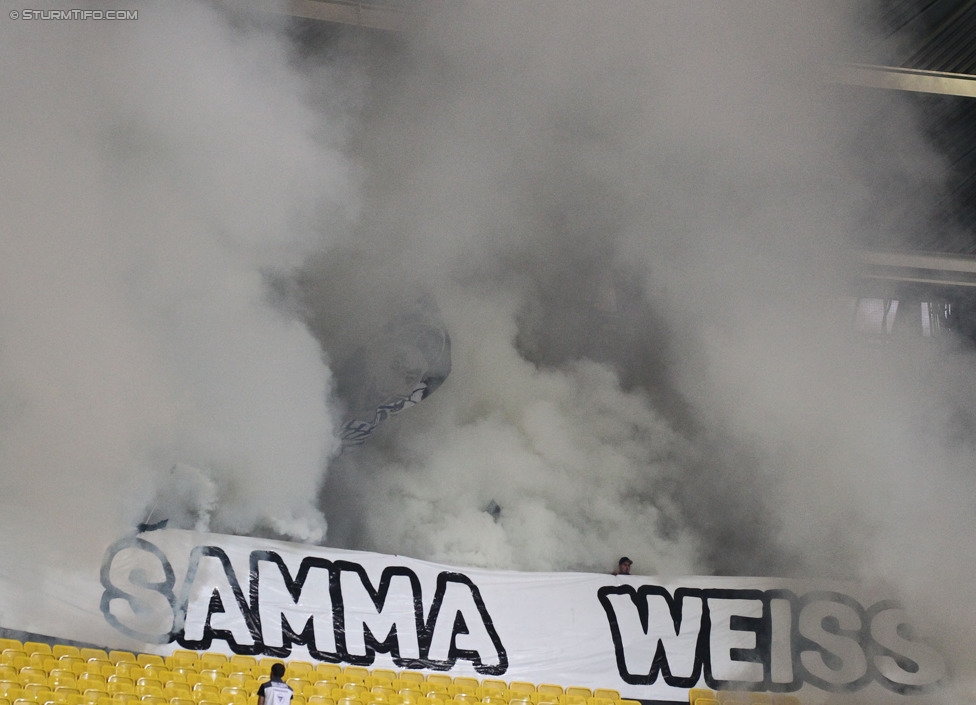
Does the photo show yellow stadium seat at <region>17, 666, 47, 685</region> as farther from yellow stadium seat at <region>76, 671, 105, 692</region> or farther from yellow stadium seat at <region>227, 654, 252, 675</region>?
yellow stadium seat at <region>227, 654, 252, 675</region>

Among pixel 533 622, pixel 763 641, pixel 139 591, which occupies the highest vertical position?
pixel 763 641

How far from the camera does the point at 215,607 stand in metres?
6.45

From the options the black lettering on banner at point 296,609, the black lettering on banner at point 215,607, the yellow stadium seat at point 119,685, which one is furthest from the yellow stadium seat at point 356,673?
the yellow stadium seat at point 119,685

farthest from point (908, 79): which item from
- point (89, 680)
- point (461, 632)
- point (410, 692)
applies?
point (89, 680)

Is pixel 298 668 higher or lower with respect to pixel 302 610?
lower

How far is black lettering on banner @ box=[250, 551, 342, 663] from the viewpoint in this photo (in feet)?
21.5

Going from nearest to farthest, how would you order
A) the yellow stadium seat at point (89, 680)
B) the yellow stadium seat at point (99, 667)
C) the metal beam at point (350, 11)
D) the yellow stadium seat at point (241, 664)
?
the yellow stadium seat at point (89, 680) → the yellow stadium seat at point (99, 667) → the yellow stadium seat at point (241, 664) → the metal beam at point (350, 11)

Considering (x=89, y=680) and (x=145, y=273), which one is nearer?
Result: (x=89, y=680)

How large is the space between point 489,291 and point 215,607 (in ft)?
15.0

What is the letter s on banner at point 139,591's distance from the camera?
610 cm

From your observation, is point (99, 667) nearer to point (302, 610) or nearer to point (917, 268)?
point (302, 610)

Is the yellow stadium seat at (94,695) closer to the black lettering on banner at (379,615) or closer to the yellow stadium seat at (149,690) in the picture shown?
the yellow stadium seat at (149,690)

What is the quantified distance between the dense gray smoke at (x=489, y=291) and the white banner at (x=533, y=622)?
42 centimetres

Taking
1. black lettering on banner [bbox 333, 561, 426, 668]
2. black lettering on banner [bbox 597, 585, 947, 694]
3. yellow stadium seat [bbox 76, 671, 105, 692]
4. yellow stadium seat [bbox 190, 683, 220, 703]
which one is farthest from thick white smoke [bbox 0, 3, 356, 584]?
black lettering on banner [bbox 597, 585, 947, 694]
